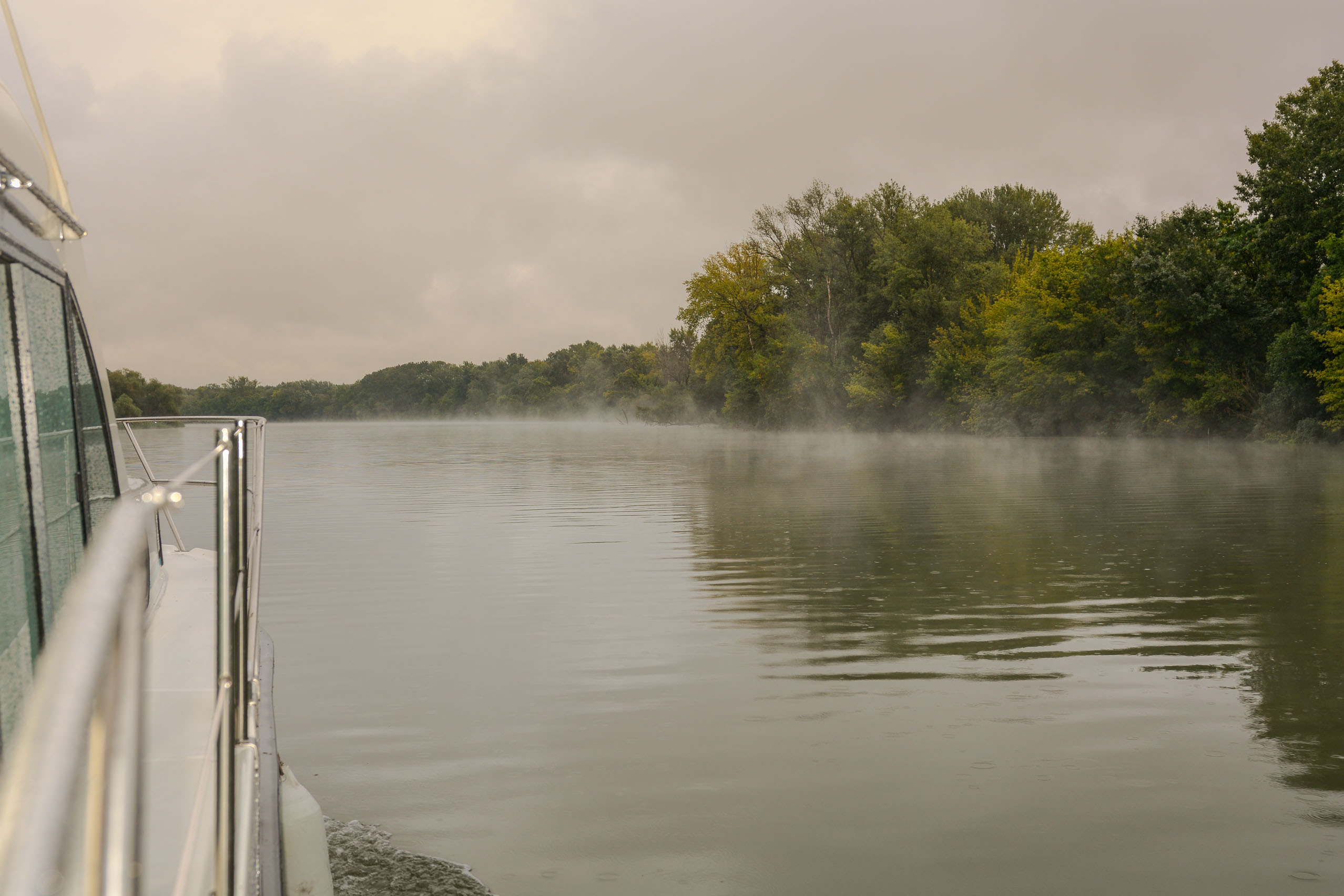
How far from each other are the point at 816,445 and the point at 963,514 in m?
30.3

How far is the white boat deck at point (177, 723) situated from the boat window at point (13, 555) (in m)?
0.35

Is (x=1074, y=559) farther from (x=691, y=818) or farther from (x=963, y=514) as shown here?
(x=691, y=818)

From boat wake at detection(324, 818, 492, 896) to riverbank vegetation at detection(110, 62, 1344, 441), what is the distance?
16597 millimetres

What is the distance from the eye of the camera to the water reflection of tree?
24.7ft

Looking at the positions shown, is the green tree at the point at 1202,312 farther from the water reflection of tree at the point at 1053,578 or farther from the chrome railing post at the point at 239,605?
the chrome railing post at the point at 239,605

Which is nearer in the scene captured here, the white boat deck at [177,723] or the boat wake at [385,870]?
the white boat deck at [177,723]

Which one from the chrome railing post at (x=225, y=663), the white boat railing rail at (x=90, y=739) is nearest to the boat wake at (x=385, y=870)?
the chrome railing post at (x=225, y=663)

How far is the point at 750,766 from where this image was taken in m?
5.52

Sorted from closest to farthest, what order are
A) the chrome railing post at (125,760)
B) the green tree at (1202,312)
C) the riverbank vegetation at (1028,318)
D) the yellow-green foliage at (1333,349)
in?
the chrome railing post at (125,760), the yellow-green foliage at (1333,349), the riverbank vegetation at (1028,318), the green tree at (1202,312)

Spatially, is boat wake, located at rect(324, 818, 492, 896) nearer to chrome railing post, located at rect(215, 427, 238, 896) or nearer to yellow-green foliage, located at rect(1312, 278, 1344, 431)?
chrome railing post, located at rect(215, 427, 238, 896)

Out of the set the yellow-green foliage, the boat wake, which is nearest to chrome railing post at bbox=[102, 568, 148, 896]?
the boat wake

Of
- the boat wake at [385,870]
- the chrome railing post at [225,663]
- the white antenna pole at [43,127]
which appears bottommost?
the boat wake at [385,870]

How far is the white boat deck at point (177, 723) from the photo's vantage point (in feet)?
9.05

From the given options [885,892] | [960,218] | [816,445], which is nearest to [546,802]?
[885,892]
